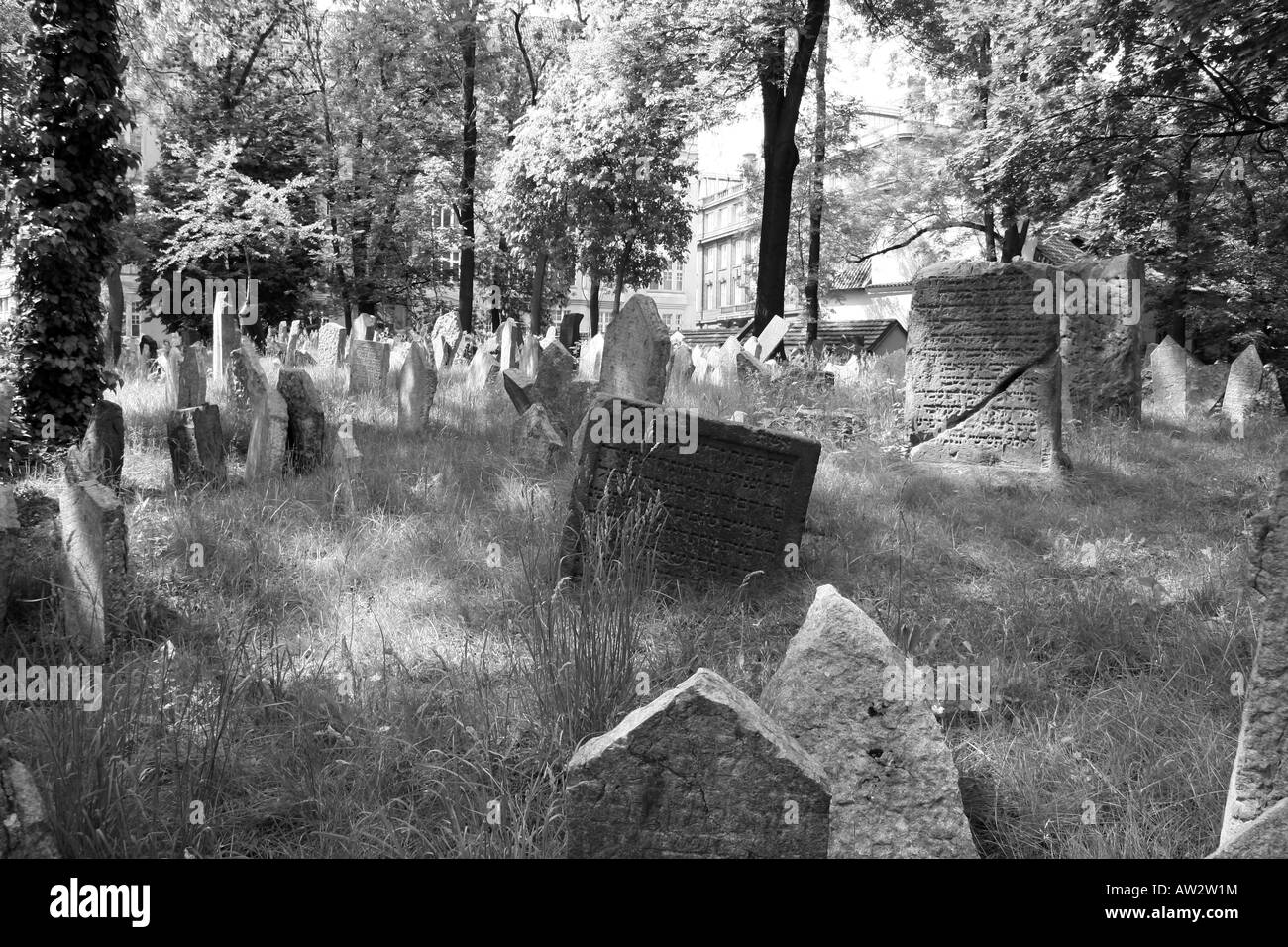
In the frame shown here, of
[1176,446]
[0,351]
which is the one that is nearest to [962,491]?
[1176,446]

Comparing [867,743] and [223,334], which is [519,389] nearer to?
[223,334]

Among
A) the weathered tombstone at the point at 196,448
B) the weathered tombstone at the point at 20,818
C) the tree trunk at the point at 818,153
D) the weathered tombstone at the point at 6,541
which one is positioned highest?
the tree trunk at the point at 818,153

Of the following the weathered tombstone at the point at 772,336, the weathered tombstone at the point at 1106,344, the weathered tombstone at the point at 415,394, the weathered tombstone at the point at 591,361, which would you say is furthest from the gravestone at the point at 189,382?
the weathered tombstone at the point at 1106,344

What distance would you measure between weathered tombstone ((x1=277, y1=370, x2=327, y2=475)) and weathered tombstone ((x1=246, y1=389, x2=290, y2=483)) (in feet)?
0.77

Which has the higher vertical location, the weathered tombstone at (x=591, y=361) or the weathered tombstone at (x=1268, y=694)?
the weathered tombstone at (x=591, y=361)

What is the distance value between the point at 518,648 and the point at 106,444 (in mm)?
4295

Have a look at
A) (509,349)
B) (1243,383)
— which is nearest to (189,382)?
(509,349)

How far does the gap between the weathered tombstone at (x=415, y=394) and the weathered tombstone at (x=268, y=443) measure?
226 centimetres

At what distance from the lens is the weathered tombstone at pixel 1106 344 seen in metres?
10.9

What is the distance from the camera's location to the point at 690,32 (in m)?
16.5

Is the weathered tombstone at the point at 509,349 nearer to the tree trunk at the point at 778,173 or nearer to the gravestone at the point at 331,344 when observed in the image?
the gravestone at the point at 331,344

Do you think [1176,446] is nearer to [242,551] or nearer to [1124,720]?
[1124,720]

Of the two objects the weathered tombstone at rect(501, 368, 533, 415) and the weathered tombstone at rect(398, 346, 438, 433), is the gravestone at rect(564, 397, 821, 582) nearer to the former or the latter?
the weathered tombstone at rect(501, 368, 533, 415)

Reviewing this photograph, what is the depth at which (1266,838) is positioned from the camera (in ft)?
8.02
